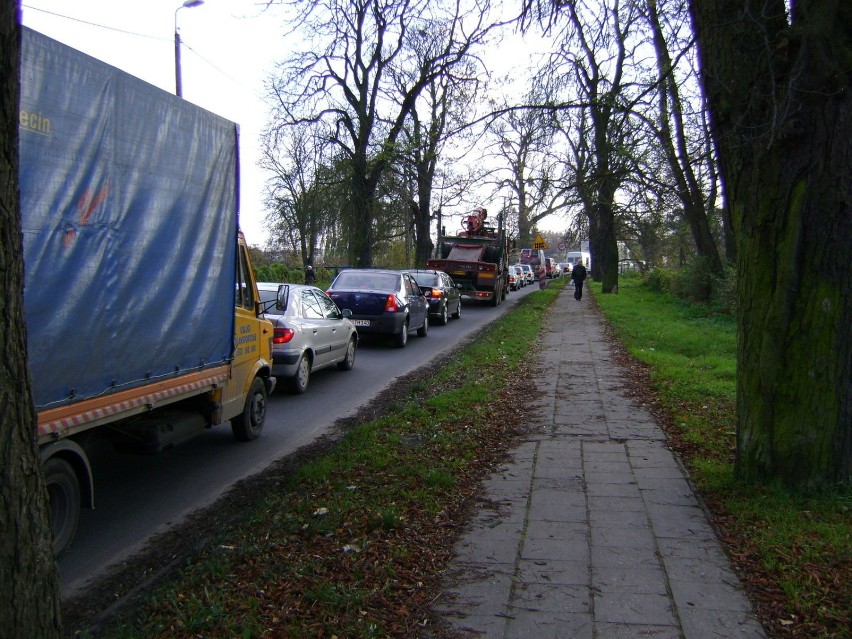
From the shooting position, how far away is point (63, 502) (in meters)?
4.49

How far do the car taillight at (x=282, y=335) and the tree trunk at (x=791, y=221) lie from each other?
6233 mm

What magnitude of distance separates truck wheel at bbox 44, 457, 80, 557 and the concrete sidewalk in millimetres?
2307

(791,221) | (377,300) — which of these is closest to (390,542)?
(791,221)

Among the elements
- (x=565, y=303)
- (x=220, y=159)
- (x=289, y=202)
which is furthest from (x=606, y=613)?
(x=289, y=202)

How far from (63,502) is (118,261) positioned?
154 centimetres

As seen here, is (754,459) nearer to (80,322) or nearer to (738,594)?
(738,594)

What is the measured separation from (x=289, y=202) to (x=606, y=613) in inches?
2034

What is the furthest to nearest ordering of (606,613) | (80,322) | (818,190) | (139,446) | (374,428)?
(374,428) < (139,446) < (818,190) < (80,322) < (606,613)

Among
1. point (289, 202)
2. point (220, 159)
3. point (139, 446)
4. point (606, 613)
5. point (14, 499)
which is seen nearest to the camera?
point (14, 499)

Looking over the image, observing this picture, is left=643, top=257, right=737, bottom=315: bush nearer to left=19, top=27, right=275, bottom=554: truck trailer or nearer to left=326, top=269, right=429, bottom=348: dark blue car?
left=326, top=269, right=429, bottom=348: dark blue car

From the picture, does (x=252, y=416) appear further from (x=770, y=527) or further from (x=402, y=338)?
(x=402, y=338)

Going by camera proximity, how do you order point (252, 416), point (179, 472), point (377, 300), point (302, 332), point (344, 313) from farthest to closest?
point (377, 300) < point (344, 313) < point (302, 332) < point (252, 416) < point (179, 472)

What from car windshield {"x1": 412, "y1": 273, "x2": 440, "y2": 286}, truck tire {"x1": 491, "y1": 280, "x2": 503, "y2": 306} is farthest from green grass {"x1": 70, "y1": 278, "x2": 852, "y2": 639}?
truck tire {"x1": 491, "y1": 280, "x2": 503, "y2": 306}

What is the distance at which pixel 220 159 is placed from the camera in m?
6.36
